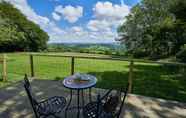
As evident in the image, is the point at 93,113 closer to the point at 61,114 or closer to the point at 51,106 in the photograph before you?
the point at 51,106

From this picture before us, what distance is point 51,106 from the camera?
317cm

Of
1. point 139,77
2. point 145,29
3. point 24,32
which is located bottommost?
point 139,77

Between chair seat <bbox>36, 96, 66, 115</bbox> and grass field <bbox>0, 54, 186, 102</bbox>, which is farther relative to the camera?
grass field <bbox>0, 54, 186, 102</bbox>

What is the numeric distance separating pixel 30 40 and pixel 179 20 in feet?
82.9

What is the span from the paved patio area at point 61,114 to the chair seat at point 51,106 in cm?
26

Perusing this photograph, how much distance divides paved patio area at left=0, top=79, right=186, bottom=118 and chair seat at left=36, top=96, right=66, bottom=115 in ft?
0.84

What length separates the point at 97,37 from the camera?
3956cm

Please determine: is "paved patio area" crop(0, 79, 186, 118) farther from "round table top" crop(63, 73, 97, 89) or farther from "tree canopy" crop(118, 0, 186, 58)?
"tree canopy" crop(118, 0, 186, 58)

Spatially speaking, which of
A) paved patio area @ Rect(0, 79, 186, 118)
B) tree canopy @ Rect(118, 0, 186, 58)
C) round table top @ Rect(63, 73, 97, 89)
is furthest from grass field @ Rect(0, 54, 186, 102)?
tree canopy @ Rect(118, 0, 186, 58)

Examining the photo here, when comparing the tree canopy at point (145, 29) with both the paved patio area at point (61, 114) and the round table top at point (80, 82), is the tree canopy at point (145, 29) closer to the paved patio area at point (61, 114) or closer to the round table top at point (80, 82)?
the paved patio area at point (61, 114)

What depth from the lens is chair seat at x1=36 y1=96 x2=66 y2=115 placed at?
295 cm

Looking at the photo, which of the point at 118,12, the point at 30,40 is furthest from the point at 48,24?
the point at 118,12

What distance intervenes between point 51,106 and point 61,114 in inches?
13.2

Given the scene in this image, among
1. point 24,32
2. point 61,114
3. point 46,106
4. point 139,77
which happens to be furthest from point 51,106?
point 24,32
